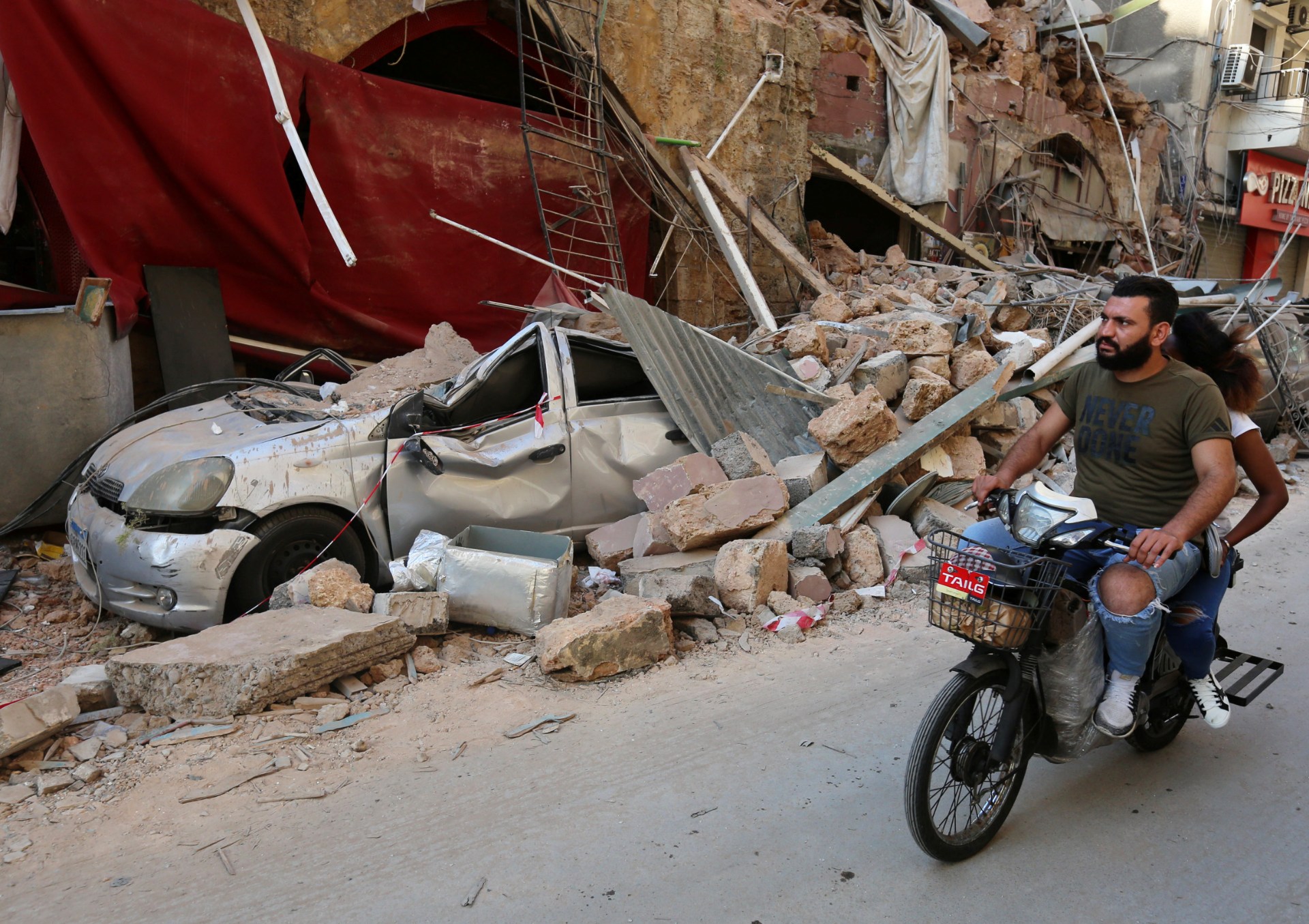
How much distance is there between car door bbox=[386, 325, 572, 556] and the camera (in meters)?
5.13

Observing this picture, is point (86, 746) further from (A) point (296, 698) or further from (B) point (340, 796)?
(B) point (340, 796)

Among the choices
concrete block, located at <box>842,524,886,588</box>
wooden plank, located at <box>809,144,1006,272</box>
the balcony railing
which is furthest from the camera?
the balcony railing

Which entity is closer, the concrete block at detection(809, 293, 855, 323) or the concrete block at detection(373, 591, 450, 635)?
the concrete block at detection(373, 591, 450, 635)

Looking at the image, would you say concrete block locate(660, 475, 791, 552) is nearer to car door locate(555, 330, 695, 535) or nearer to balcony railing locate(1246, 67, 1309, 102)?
car door locate(555, 330, 695, 535)

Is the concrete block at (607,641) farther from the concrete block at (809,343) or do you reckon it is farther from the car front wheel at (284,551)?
the concrete block at (809,343)

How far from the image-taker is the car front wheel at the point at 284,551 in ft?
15.1

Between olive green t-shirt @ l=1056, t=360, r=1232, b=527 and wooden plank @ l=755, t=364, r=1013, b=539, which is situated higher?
olive green t-shirt @ l=1056, t=360, r=1232, b=527

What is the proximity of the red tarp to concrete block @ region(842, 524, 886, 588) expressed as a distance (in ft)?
16.5

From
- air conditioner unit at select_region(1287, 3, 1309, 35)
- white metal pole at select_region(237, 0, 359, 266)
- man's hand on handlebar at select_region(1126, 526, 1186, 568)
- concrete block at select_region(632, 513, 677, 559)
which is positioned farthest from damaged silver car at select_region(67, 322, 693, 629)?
air conditioner unit at select_region(1287, 3, 1309, 35)

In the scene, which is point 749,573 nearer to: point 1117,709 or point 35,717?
point 1117,709

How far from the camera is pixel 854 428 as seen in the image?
6133 mm

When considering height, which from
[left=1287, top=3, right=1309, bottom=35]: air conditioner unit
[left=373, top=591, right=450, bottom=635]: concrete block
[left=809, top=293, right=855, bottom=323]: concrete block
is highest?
[left=1287, top=3, right=1309, bottom=35]: air conditioner unit

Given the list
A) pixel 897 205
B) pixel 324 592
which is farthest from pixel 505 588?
pixel 897 205

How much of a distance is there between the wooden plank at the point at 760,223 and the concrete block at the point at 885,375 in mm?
3472
